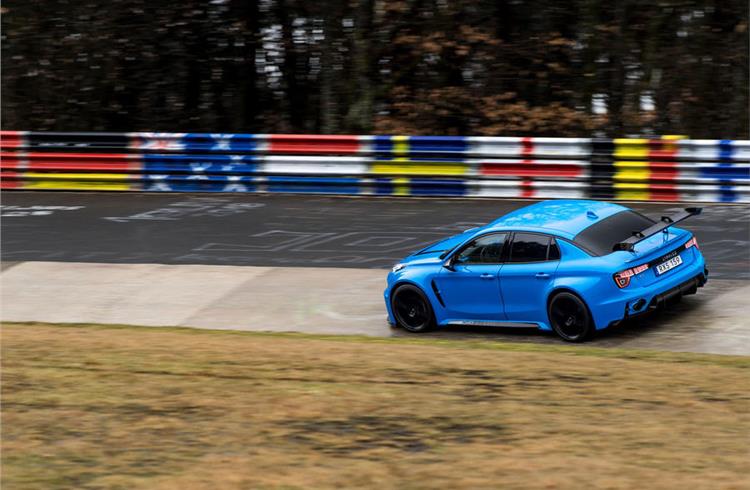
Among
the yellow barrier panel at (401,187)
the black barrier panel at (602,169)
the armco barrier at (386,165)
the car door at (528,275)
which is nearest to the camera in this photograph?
the car door at (528,275)

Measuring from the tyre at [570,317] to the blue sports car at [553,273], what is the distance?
1 centimetres

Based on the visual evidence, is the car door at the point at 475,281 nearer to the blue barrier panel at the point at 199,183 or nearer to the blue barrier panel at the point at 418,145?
the blue barrier panel at the point at 418,145

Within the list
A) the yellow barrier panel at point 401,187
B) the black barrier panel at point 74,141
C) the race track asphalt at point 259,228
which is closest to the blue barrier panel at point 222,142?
the race track asphalt at point 259,228

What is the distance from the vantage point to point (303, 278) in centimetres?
1562

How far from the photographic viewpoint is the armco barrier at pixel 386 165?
20047 mm

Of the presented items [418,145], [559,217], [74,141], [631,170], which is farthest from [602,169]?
[74,141]

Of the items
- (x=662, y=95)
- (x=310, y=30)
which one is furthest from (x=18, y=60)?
(x=662, y=95)

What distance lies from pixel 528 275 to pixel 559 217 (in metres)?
0.78

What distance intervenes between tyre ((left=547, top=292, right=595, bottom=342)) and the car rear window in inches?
22.3

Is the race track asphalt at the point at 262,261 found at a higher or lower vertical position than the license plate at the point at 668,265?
lower

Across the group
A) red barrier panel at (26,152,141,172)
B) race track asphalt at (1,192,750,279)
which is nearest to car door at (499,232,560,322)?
race track asphalt at (1,192,750,279)

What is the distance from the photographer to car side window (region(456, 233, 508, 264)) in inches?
492

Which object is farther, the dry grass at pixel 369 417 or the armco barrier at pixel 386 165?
the armco barrier at pixel 386 165

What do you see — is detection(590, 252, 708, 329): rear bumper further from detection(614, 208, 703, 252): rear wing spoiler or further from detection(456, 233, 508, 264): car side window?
detection(456, 233, 508, 264): car side window
